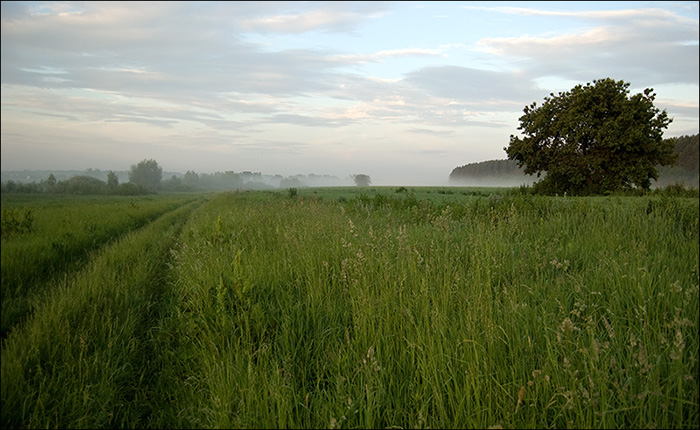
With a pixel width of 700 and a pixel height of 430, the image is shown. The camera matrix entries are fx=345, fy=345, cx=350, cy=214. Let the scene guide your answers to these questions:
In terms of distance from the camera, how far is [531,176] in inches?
1275

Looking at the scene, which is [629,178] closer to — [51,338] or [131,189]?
[51,338]

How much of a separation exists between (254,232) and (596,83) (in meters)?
27.5

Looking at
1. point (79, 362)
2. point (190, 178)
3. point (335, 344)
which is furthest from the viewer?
A: point (190, 178)

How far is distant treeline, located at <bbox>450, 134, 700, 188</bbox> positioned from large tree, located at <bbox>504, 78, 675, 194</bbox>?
1.90 m

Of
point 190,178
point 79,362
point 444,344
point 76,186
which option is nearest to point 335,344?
point 444,344

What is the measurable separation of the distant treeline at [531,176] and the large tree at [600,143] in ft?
6.22

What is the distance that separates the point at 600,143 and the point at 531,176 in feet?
29.7

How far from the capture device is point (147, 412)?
3117 mm

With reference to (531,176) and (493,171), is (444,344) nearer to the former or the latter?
(531,176)

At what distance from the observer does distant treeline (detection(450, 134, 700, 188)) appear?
144 ft

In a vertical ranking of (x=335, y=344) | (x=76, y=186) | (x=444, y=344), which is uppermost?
(x=76, y=186)

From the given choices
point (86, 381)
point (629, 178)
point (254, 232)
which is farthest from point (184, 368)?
point (629, 178)

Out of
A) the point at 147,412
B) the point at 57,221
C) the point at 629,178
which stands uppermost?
the point at 629,178

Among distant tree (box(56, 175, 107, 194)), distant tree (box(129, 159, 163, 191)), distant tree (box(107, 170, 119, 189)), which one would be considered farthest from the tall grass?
→ distant tree (box(129, 159, 163, 191))
